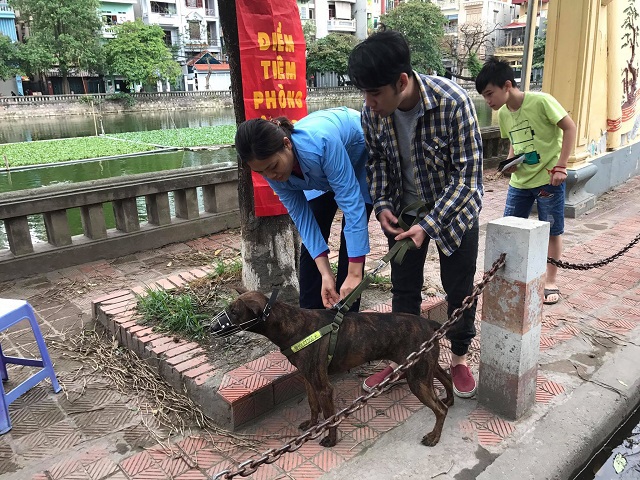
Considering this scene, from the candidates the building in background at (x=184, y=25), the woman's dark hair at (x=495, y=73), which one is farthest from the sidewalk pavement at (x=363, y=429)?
the building in background at (x=184, y=25)

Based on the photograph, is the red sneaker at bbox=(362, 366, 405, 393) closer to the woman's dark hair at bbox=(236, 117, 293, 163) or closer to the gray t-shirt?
the gray t-shirt

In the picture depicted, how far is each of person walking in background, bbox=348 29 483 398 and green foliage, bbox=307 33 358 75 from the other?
141 feet

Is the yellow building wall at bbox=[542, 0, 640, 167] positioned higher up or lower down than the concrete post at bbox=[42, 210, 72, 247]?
higher up

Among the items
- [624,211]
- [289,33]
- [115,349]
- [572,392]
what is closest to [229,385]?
[115,349]

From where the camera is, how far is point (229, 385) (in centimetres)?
278

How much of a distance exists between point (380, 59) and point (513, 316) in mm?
1454

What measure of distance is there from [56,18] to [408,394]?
40.3m

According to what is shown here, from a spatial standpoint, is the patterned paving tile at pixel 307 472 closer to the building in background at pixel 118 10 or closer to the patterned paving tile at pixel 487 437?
the patterned paving tile at pixel 487 437

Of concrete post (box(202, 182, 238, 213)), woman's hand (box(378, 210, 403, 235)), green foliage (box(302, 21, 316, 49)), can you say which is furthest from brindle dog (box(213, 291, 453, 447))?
green foliage (box(302, 21, 316, 49))

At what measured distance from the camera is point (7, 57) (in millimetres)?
33531

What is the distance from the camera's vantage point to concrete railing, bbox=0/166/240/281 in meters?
4.89

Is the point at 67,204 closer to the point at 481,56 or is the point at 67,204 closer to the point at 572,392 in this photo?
the point at 572,392

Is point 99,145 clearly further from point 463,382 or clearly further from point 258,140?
point 463,382

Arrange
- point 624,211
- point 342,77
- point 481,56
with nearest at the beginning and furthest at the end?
point 624,211 → point 342,77 → point 481,56
